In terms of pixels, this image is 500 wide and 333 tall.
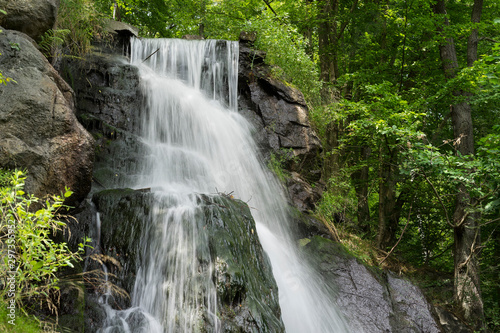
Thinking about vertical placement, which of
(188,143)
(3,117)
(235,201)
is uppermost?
(3,117)

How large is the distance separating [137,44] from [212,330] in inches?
320

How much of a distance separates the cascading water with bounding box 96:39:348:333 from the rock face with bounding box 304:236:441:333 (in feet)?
1.28

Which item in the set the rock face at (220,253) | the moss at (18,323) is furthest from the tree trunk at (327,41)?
the moss at (18,323)

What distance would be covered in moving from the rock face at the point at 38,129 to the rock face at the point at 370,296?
4615 millimetres

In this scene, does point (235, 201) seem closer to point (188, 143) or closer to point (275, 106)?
point (188, 143)

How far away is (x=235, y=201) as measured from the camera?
5.60m

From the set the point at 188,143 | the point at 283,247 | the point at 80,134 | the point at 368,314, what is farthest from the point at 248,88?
the point at 368,314

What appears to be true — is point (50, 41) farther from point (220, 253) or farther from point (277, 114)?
point (277, 114)

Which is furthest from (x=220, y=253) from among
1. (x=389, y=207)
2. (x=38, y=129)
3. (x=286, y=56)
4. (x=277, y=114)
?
(x=389, y=207)

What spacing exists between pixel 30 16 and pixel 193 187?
374 centimetres

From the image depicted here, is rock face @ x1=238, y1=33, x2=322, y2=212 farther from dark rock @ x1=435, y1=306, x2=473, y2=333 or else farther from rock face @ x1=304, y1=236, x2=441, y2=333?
dark rock @ x1=435, y1=306, x2=473, y2=333

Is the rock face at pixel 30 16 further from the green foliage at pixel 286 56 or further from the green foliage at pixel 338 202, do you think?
the green foliage at pixel 338 202

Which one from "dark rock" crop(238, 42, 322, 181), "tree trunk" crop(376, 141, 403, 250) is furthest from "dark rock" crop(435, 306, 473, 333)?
"dark rock" crop(238, 42, 322, 181)

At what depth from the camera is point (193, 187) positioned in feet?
22.2
